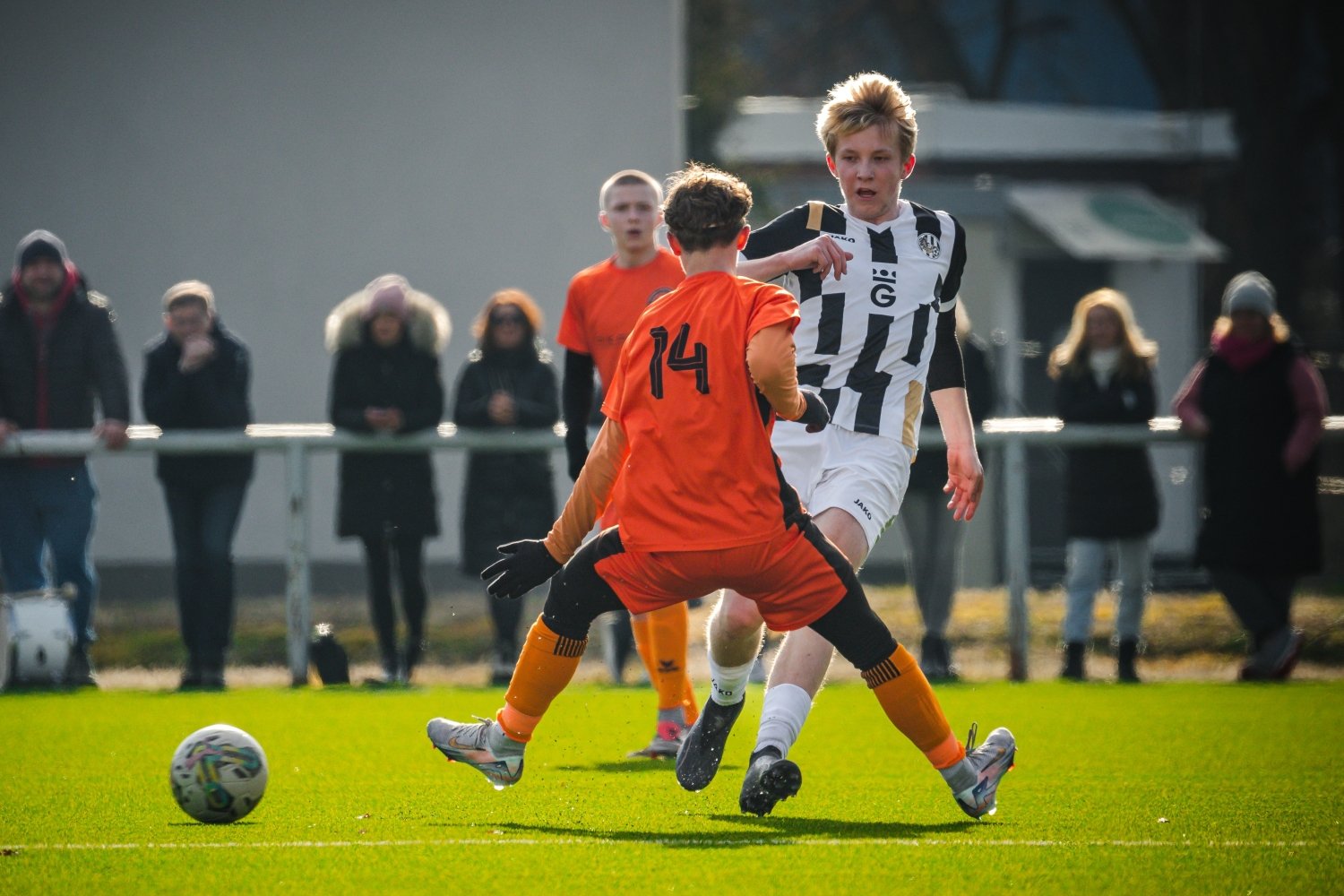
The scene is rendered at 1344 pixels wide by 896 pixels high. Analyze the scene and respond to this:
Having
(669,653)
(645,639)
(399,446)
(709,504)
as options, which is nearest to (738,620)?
(709,504)

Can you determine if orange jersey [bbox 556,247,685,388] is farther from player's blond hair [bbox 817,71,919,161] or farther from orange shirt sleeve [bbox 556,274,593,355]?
player's blond hair [bbox 817,71,919,161]

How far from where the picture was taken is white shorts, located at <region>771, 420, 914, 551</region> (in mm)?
5512

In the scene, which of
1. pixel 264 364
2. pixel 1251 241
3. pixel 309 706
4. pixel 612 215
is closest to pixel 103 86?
pixel 264 364

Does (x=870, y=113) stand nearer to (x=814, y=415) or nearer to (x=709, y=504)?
(x=814, y=415)

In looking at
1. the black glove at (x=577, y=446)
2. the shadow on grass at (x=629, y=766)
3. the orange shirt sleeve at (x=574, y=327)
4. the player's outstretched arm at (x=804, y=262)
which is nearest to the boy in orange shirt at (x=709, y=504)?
the player's outstretched arm at (x=804, y=262)

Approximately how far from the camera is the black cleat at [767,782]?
507 cm

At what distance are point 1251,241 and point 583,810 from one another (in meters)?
18.8

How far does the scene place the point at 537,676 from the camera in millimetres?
5297

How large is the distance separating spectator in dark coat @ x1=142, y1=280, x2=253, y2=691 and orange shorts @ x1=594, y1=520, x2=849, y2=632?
201 inches

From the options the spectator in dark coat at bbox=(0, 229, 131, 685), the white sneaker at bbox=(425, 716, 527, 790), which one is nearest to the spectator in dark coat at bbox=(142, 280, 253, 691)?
the spectator in dark coat at bbox=(0, 229, 131, 685)

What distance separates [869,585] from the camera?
13484 millimetres

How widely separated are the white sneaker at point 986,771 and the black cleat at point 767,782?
0.51 m

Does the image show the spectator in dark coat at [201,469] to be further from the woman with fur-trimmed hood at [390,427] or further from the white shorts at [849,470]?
the white shorts at [849,470]

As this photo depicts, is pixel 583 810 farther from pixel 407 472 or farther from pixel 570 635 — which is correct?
pixel 407 472
